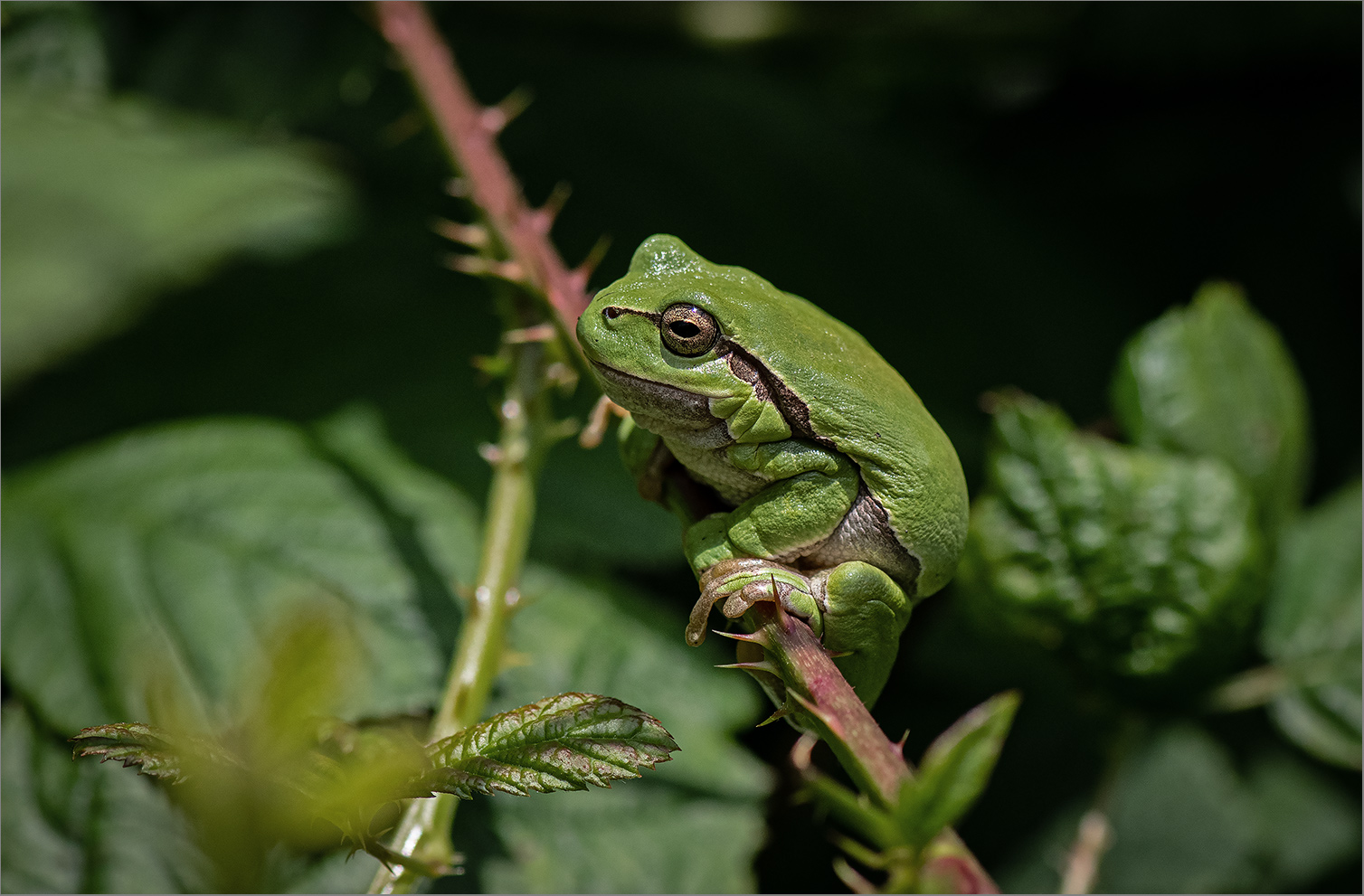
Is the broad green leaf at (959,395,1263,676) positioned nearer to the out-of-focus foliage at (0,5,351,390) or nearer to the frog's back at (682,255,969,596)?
the frog's back at (682,255,969,596)

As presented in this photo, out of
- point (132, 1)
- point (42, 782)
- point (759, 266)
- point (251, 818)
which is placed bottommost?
point (42, 782)

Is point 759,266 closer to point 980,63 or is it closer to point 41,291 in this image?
point 980,63

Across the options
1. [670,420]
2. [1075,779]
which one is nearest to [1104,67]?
[1075,779]

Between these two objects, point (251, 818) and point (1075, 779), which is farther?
point (1075, 779)

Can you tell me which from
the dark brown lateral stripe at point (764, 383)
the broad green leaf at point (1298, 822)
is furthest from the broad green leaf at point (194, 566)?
the broad green leaf at point (1298, 822)

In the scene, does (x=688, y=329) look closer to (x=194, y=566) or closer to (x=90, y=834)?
(x=194, y=566)

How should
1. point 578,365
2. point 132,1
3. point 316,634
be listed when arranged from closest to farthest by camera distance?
point 316,634 → point 578,365 → point 132,1

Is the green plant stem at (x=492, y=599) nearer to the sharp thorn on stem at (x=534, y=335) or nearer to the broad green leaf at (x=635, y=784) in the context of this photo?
the sharp thorn on stem at (x=534, y=335)
